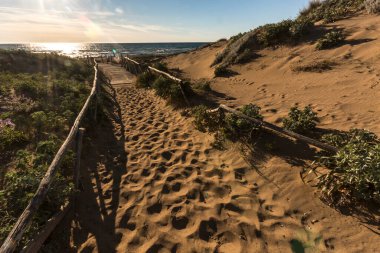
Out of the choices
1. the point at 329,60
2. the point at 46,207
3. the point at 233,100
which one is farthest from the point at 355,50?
the point at 46,207

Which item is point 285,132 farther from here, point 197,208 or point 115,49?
point 115,49

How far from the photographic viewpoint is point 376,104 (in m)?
6.52

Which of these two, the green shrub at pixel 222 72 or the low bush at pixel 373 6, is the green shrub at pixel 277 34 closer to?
the green shrub at pixel 222 72

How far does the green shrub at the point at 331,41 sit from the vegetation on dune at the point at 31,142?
12261 mm

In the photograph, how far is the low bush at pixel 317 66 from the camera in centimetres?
1034

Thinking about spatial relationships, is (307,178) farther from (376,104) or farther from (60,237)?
(60,237)

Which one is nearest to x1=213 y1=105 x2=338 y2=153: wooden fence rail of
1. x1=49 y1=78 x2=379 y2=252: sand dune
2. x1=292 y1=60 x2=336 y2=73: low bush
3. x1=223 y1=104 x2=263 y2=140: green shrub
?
x1=223 y1=104 x2=263 y2=140: green shrub

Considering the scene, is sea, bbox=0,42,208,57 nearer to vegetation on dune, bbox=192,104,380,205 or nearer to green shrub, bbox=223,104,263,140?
green shrub, bbox=223,104,263,140

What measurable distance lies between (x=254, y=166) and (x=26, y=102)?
873cm

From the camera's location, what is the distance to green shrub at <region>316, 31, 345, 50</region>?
470 inches

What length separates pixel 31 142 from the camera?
628cm

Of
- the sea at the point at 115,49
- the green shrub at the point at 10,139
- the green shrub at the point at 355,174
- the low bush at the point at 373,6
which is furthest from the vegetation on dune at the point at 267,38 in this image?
the sea at the point at 115,49

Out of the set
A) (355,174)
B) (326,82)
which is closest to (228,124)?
(355,174)

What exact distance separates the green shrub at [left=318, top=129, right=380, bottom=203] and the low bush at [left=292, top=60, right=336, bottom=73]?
22.9 feet
